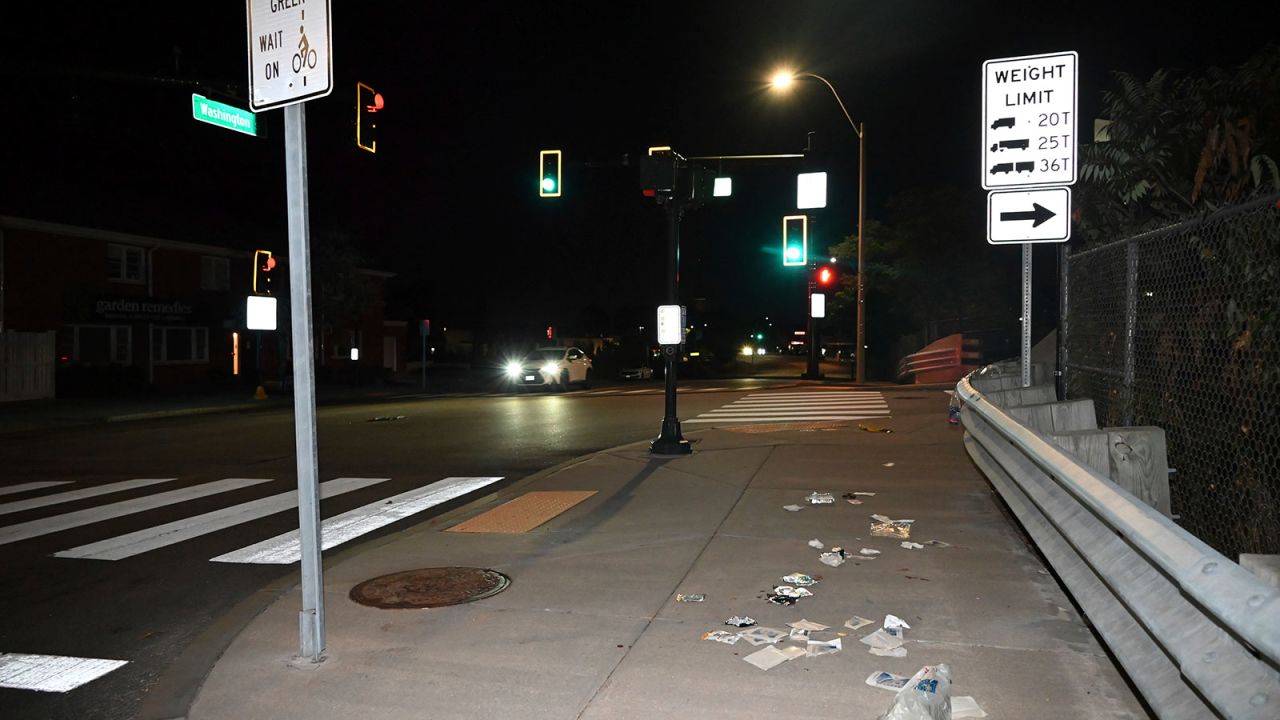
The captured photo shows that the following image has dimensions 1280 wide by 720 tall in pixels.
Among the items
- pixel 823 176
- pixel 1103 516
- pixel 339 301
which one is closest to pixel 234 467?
pixel 1103 516

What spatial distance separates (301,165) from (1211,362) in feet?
17.3

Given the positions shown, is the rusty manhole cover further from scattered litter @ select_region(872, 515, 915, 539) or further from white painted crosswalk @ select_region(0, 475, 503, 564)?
scattered litter @ select_region(872, 515, 915, 539)

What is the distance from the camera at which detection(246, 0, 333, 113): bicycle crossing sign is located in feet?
15.3

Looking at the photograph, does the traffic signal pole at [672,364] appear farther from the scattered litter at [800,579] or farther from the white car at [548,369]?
the white car at [548,369]

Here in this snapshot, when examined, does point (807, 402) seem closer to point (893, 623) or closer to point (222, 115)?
point (222, 115)

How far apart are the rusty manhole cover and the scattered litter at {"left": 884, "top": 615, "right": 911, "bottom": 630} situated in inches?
99.9

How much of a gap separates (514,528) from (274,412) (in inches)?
712

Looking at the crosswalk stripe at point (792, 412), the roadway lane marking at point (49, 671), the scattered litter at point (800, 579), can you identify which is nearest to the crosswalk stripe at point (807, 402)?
the crosswalk stripe at point (792, 412)

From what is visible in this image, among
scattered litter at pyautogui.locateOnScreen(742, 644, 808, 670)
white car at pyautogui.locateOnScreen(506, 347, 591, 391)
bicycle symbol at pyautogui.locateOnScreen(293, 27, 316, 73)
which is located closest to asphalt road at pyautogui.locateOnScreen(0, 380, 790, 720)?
scattered litter at pyautogui.locateOnScreen(742, 644, 808, 670)

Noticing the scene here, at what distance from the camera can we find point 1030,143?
7.18 m

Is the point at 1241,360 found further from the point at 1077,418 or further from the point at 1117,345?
the point at 1117,345

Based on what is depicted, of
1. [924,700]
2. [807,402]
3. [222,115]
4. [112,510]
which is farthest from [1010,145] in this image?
[807,402]

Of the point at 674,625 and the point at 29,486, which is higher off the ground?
the point at 674,625

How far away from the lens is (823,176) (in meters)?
20.3
